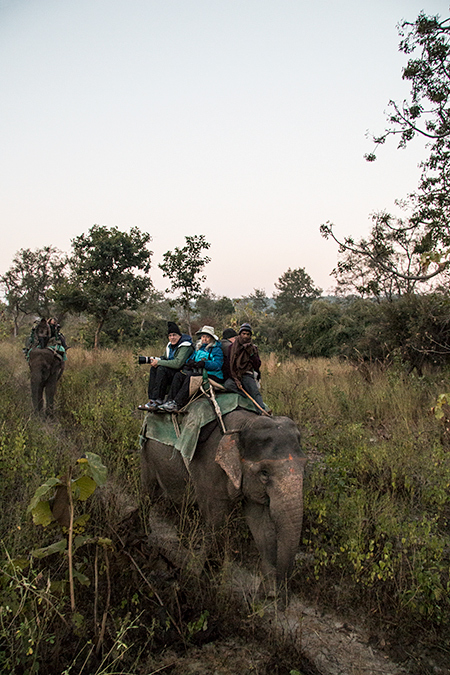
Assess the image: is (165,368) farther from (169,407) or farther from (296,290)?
(296,290)

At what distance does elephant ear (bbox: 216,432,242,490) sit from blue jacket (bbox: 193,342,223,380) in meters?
1.29

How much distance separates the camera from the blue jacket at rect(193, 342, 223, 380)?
5199 millimetres

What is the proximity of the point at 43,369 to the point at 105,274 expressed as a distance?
9.47 m

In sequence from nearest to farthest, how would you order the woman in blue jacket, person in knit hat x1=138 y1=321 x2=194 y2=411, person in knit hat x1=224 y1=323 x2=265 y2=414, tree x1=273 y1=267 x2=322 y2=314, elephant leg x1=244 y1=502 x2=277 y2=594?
elephant leg x1=244 y1=502 x2=277 y2=594 < person in knit hat x1=224 y1=323 x2=265 y2=414 < the woman in blue jacket < person in knit hat x1=138 y1=321 x2=194 y2=411 < tree x1=273 y1=267 x2=322 y2=314

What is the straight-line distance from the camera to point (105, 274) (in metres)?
17.7

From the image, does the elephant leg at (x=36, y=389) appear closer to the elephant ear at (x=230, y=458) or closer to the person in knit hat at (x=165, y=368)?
the person in knit hat at (x=165, y=368)

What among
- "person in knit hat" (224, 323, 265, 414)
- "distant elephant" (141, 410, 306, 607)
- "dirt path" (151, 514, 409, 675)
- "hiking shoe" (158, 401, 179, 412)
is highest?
"person in knit hat" (224, 323, 265, 414)

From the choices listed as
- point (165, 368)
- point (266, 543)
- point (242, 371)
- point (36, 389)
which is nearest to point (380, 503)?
point (266, 543)

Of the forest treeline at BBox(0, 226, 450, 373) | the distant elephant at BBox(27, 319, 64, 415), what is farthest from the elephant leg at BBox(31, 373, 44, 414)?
the forest treeline at BBox(0, 226, 450, 373)

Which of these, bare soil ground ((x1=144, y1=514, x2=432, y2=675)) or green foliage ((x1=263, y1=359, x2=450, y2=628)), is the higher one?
green foliage ((x1=263, y1=359, x2=450, y2=628))

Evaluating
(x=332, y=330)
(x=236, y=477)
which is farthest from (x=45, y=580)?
(x=332, y=330)

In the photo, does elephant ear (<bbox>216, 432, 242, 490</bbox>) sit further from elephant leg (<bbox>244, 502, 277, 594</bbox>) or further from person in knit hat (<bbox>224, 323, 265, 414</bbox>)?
person in knit hat (<bbox>224, 323, 265, 414</bbox>)

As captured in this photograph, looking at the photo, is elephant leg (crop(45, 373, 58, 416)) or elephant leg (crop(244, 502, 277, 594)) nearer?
elephant leg (crop(244, 502, 277, 594))

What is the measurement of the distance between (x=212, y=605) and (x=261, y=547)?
0.60 metres
